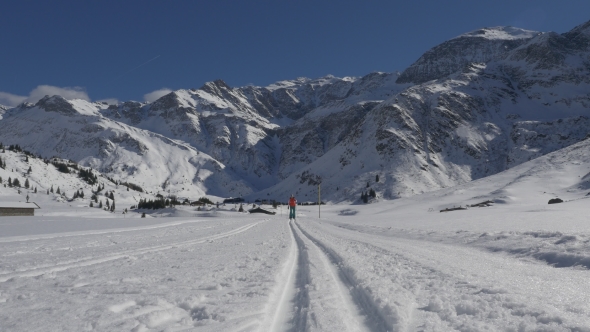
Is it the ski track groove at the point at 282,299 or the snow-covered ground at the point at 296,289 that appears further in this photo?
the ski track groove at the point at 282,299

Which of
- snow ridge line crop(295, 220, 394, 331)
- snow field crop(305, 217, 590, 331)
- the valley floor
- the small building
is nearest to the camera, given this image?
snow field crop(305, 217, 590, 331)

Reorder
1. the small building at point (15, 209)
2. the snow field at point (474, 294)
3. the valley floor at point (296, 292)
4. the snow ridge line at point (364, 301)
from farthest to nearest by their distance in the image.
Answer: the small building at point (15, 209)
the snow ridge line at point (364, 301)
the valley floor at point (296, 292)
the snow field at point (474, 294)

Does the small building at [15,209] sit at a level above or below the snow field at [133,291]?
below

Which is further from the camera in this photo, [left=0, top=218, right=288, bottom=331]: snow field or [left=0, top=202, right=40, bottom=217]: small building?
[left=0, top=202, right=40, bottom=217]: small building

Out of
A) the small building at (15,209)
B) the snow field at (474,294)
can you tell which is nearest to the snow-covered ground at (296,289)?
the snow field at (474,294)

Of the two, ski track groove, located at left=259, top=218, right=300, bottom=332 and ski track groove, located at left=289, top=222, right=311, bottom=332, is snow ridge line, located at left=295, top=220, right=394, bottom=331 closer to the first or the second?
ski track groove, located at left=289, top=222, right=311, bottom=332

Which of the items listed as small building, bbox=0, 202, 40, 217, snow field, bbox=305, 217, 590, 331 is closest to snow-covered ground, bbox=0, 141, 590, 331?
snow field, bbox=305, 217, 590, 331

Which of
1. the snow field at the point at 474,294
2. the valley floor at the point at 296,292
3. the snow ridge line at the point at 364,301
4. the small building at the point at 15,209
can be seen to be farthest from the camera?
the small building at the point at 15,209

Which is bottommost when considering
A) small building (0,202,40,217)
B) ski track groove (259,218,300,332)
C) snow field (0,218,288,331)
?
small building (0,202,40,217)

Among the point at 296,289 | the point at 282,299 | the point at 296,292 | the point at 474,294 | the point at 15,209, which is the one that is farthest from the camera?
the point at 15,209

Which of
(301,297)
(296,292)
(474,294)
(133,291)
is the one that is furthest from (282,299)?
(474,294)

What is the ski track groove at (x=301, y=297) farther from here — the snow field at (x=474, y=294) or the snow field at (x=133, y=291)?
the snow field at (x=474, y=294)

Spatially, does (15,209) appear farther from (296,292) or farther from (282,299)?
(282,299)

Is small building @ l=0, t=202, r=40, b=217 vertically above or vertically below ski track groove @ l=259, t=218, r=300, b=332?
below
